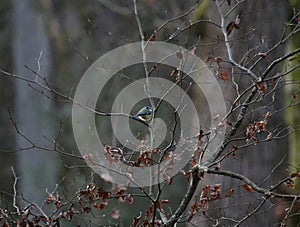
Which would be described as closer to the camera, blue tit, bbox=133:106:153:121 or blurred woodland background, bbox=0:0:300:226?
blue tit, bbox=133:106:153:121

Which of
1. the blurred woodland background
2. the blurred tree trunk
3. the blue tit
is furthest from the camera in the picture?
the blurred tree trunk

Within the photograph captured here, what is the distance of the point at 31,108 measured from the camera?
9.73m

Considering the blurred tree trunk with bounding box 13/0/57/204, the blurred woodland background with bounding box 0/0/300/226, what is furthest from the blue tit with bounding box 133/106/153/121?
the blurred tree trunk with bounding box 13/0/57/204

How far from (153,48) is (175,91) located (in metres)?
0.43

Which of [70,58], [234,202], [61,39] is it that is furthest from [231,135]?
[70,58]

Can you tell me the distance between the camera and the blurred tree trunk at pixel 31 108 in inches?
376

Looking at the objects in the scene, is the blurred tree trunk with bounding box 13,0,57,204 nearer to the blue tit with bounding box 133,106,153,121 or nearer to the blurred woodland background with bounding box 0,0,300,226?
the blurred woodland background with bounding box 0,0,300,226

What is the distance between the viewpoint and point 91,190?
3.52 meters

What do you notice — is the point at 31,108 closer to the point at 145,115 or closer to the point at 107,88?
the point at 107,88

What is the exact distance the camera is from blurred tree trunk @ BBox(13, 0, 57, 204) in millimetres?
9539

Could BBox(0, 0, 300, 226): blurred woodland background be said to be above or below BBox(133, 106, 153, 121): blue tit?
above

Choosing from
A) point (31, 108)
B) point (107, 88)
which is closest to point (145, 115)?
point (31, 108)

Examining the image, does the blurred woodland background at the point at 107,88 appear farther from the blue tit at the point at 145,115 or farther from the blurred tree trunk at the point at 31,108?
the blue tit at the point at 145,115

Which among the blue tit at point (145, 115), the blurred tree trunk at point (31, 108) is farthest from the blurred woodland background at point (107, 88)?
the blue tit at point (145, 115)
